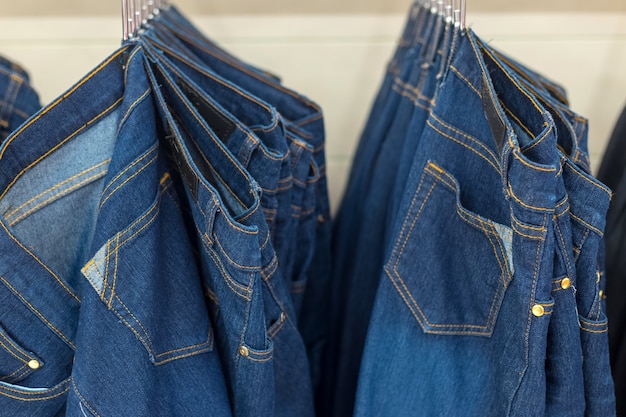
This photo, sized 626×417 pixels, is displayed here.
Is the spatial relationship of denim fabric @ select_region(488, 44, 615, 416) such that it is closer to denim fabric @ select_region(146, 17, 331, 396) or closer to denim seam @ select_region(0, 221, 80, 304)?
denim fabric @ select_region(146, 17, 331, 396)

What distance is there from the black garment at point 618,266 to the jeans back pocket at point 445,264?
0.19 metres

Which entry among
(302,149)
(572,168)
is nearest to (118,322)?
(302,149)

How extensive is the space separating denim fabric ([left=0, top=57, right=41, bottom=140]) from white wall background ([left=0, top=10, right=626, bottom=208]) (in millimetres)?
191

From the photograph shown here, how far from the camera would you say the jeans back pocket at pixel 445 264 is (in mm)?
493

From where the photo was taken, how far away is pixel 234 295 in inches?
17.8

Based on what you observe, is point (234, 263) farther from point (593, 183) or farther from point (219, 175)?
point (593, 183)

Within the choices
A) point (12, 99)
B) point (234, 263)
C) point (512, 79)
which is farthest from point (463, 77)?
point (12, 99)

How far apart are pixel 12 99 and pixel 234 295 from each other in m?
0.38

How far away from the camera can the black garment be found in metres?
0.59

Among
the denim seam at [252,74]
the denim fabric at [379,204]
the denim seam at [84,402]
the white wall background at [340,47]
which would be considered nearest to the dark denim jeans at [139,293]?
the denim seam at [84,402]

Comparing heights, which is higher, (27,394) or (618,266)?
(618,266)

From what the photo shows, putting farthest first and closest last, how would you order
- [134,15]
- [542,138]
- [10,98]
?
[10,98], [134,15], [542,138]

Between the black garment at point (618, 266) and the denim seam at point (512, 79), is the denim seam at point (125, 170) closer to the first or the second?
the denim seam at point (512, 79)

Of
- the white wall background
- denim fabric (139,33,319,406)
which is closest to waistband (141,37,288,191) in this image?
denim fabric (139,33,319,406)
